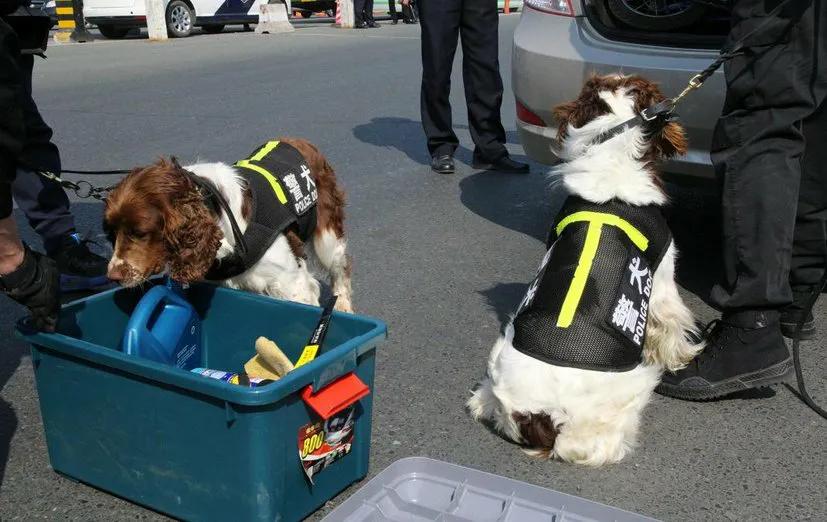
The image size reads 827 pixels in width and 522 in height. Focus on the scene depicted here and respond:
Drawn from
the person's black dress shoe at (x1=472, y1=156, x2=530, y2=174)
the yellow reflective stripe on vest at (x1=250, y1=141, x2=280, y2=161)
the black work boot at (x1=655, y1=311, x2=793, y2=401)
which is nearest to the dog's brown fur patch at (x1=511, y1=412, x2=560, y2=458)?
the black work boot at (x1=655, y1=311, x2=793, y2=401)

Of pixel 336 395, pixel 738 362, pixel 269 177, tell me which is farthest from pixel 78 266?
pixel 738 362

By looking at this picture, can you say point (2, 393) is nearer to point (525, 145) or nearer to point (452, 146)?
point (525, 145)

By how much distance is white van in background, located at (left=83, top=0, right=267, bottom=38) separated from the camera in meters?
19.1

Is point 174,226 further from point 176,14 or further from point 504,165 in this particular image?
point 176,14

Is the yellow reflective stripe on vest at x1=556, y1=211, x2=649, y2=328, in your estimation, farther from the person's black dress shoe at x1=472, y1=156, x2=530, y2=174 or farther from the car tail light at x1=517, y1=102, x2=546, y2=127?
the person's black dress shoe at x1=472, y1=156, x2=530, y2=174

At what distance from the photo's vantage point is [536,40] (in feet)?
16.0

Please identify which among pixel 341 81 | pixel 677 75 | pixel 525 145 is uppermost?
pixel 677 75

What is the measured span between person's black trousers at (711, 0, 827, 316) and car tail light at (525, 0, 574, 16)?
5.51 feet

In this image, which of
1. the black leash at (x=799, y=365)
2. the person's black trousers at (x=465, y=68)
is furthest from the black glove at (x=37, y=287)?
the person's black trousers at (x=465, y=68)

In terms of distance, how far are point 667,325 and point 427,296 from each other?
Result: 1387 millimetres

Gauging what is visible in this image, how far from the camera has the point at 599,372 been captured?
2840 millimetres

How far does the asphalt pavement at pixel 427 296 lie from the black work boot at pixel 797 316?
0.26ft

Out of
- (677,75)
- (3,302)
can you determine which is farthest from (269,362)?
(677,75)

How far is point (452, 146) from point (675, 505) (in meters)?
4.69
